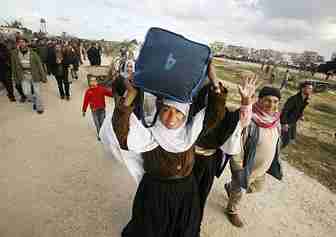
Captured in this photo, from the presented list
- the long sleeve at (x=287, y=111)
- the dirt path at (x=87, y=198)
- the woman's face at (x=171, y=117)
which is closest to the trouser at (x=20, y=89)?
the dirt path at (x=87, y=198)

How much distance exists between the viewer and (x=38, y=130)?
4832mm

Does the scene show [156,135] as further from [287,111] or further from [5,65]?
[5,65]

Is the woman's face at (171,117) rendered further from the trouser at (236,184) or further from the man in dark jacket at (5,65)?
the man in dark jacket at (5,65)

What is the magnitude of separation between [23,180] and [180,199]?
2.74 m

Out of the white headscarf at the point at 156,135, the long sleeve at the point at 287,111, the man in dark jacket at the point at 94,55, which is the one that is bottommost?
the long sleeve at the point at 287,111

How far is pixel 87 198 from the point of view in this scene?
303cm

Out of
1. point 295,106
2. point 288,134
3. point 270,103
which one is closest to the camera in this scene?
point 270,103

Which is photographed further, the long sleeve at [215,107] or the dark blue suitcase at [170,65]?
the long sleeve at [215,107]

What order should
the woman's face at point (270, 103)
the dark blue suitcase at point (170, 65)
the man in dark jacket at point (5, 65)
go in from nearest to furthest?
1. the dark blue suitcase at point (170, 65)
2. the woman's face at point (270, 103)
3. the man in dark jacket at point (5, 65)

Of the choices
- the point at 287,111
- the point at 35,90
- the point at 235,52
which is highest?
the point at 235,52

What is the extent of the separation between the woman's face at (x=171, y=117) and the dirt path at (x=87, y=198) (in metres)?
1.82

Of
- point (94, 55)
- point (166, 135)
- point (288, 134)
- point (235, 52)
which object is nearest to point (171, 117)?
point (166, 135)

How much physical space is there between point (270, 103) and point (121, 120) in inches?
70.1

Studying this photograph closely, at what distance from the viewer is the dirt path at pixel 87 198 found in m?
2.63
